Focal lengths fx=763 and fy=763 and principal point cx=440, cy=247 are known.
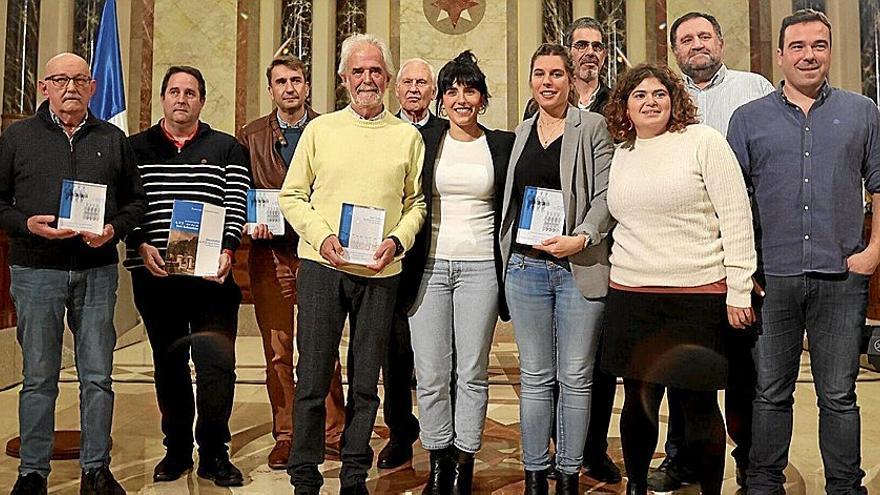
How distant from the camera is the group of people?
104 inches

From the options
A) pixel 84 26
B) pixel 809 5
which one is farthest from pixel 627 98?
pixel 84 26

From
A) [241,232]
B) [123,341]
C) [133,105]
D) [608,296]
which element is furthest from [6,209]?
[133,105]

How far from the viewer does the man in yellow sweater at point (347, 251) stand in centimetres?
281

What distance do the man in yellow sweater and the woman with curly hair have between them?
2.69 feet

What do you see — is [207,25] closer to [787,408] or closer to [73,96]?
[73,96]

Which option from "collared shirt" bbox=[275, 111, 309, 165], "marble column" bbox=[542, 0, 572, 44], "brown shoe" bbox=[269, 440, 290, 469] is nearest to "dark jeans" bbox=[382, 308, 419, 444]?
"brown shoe" bbox=[269, 440, 290, 469]

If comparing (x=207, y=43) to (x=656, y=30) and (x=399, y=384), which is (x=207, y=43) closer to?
(x=656, y=30)

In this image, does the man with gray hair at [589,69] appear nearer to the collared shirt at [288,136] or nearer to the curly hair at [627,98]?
the curly hair at [627,98]

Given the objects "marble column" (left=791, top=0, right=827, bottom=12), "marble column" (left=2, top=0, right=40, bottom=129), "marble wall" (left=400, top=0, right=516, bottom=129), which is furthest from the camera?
"marble wall" (left=400, top=0, right=516, bottom=129)

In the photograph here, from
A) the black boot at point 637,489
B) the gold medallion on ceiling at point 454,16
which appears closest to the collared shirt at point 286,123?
the black boot at point 637,489

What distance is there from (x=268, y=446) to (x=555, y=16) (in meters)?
6.28

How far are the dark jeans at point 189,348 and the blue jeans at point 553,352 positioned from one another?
126 centimetres

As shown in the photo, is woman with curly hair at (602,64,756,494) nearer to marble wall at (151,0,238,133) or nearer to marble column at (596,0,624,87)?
marble column at (596,0,624,87)

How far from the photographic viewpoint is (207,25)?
27.7ft
